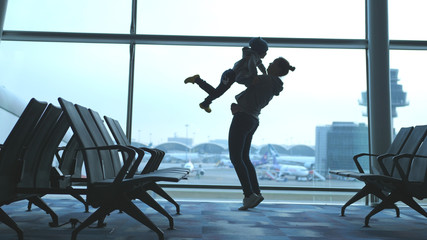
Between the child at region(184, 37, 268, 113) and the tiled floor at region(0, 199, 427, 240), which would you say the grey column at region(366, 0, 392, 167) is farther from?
the child at region(184, 37, 268, 113)

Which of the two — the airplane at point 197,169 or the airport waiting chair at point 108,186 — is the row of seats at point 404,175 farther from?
the airplane at point 197,169

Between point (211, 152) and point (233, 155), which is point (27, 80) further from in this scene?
point (233, 155)

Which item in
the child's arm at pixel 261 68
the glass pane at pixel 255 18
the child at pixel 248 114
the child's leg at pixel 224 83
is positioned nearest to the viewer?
the child's leg at pixel 224 83

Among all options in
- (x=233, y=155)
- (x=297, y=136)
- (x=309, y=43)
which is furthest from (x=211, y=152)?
(x=309, y=43)

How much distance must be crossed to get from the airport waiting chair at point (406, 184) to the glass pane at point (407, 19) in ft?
7.69

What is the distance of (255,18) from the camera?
5168 millimetres

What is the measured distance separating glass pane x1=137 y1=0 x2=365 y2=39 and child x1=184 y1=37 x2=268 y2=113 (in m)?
1.37

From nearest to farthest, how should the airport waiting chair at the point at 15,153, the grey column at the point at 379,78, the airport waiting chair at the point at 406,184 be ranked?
1. the airport waiting chair at the point at 15,153
2. the airport waiting chair at the point at 406,184
3. the grey column at the point at 379,78

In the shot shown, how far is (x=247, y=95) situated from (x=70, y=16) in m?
2.85

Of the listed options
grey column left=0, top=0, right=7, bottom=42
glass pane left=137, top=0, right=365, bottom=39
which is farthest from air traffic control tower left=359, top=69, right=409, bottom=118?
A: grey column left=0, top=0, right=7, bottom=42

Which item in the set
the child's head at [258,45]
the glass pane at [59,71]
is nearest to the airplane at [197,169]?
the glass pane at [59,71]

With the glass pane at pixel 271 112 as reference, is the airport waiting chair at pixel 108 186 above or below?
below

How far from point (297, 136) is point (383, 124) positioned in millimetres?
1075

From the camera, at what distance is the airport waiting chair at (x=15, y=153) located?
6.96ft
